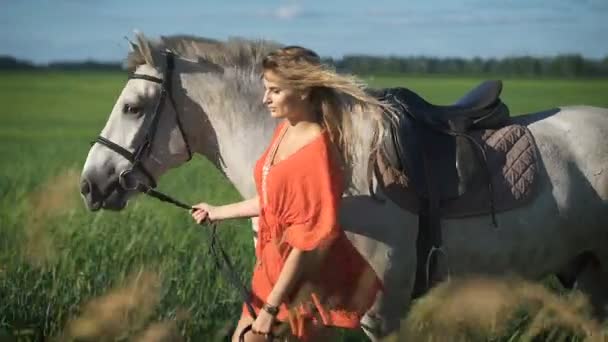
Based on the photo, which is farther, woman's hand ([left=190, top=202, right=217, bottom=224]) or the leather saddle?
the leather saddle

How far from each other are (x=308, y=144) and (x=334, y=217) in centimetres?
28

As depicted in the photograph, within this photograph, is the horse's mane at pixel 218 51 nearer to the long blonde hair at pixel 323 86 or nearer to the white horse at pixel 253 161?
the white horse at pixel 253 161

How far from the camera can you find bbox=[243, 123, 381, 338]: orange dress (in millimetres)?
3004

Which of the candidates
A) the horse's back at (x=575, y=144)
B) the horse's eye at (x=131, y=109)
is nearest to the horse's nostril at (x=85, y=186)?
the horse's eye at (x=131, y=109)

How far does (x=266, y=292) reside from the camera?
3.29 m

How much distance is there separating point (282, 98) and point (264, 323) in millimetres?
757

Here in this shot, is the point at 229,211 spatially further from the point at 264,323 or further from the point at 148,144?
the point at 148,144

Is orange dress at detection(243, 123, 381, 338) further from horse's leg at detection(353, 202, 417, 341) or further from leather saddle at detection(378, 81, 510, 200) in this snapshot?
leather saddle at detection(378, 81, 510, 200)

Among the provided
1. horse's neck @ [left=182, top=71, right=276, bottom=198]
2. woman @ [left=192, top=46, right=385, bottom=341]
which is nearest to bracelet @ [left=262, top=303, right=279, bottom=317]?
woman @ [left=192, top=46, right=385, bottom=341]

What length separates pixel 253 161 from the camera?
4238 mm

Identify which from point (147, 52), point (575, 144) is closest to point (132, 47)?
point (147, 52)

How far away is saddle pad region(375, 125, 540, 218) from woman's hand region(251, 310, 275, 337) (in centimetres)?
112

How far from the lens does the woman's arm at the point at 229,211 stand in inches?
134

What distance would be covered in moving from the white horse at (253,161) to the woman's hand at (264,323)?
97 cm
